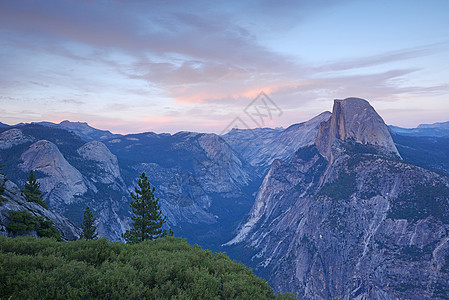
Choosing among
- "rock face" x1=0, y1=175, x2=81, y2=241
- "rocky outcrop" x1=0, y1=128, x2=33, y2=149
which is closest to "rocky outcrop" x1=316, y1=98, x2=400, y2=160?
"rock face" x1=0, y1=175, x2=81, y2=241

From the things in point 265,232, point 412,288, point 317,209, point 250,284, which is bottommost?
point 265,232

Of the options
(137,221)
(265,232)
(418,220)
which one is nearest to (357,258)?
(418,220)

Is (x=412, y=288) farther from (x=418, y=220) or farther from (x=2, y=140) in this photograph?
(x=2, y=140)

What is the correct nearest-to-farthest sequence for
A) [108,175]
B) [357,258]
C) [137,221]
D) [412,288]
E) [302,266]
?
[137,221] → [412,288] → [357,258] → [302,266] → [108,175]

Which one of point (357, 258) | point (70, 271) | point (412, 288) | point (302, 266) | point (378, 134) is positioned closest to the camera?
point (70, 271)

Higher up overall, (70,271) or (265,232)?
(70,271)

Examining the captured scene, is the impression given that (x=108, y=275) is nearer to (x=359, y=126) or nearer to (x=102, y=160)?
(x=359, y=126)

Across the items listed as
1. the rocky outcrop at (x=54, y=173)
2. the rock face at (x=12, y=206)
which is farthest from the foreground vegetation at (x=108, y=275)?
the rocky outcrop at (x=54, y=173)

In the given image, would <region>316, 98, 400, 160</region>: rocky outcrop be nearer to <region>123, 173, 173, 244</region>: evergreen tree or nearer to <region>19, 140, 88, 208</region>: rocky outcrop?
<region>123, 173, 173, 244</region>: evergreen tree
